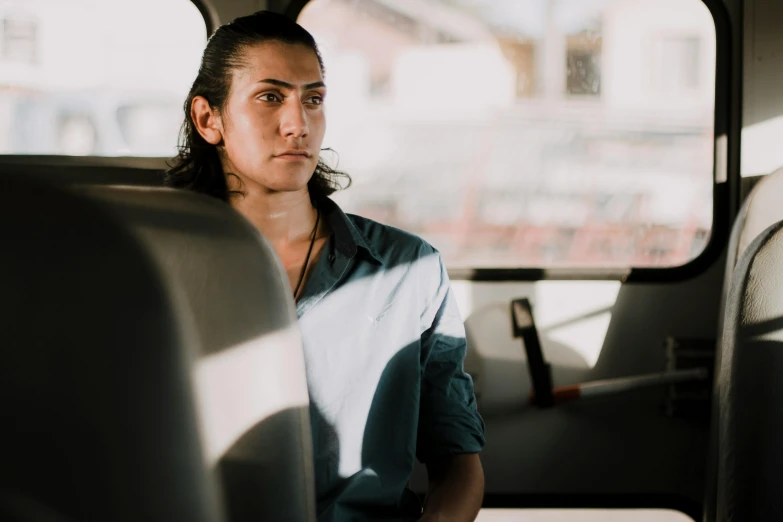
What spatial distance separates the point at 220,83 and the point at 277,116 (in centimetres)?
18

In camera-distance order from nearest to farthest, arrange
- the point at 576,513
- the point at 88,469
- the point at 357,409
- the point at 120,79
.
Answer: the point at 88,469 → the point at 357,409 → the point at 120,79 → the point at 576,513

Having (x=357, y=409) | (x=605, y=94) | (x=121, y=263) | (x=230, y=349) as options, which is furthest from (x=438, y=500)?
(x=605, y=94)

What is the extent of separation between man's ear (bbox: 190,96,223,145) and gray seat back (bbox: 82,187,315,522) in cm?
89

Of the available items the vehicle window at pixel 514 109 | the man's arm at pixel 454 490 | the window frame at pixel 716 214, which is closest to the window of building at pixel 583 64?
the vehicle window at pixel 514 109

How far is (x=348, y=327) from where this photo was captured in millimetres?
1375

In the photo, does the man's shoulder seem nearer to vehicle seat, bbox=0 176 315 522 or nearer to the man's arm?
the man's arm

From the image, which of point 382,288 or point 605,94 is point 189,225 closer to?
point 382,288

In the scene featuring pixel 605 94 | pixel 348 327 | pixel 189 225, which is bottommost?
pixel 348 327

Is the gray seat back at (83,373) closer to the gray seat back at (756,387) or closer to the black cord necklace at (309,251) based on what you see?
the black cord necklace at (309,251)

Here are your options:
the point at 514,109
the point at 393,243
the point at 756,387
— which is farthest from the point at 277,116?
the point at 514,109

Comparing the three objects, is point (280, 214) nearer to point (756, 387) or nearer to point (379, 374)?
point (379, 374)

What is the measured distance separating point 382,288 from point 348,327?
99 millimetres

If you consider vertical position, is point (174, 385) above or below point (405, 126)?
below

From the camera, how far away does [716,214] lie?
2402 mm
